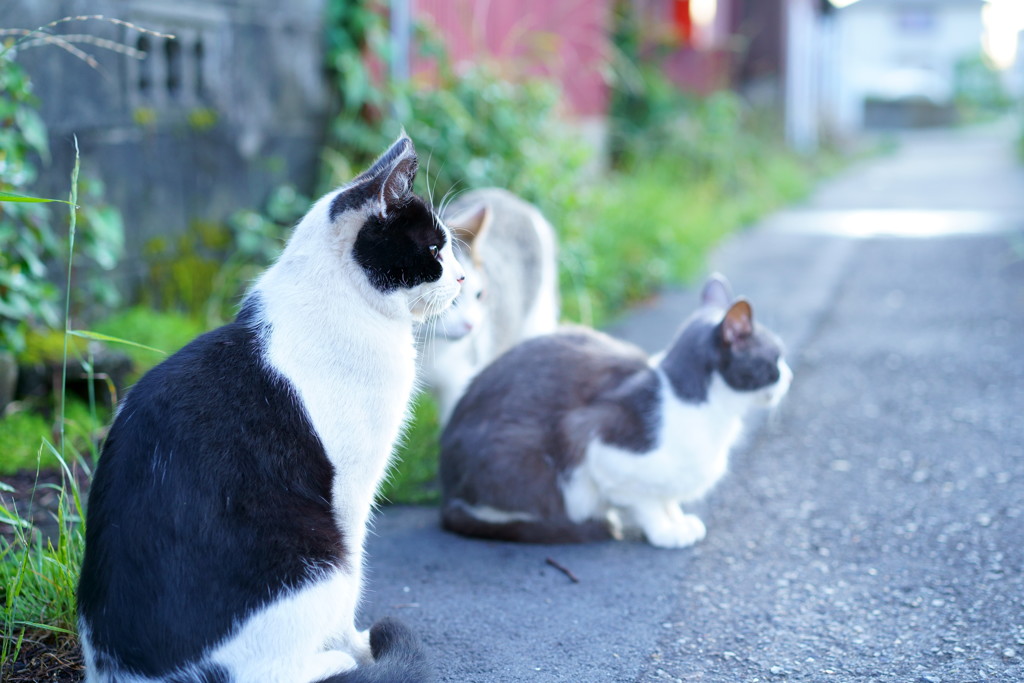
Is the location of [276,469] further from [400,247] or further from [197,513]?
[400,247]

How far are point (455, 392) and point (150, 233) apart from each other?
206 centimetres

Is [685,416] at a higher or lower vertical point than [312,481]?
lower

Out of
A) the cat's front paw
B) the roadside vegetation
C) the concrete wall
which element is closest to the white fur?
the cat's front paw

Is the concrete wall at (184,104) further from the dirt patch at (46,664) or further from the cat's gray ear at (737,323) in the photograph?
the cat's gray ear at (737,323)

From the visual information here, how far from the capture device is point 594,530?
10.7 feet

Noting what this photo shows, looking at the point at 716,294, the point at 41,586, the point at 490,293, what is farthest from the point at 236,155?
the point at 41,586

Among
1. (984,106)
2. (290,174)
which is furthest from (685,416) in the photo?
(984,106)

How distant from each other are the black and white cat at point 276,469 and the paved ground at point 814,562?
56cm

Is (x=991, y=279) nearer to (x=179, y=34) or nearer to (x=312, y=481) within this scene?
(x=179, y=34)

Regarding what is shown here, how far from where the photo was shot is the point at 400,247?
7.39 feet

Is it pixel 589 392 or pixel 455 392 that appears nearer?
pixel 589 392

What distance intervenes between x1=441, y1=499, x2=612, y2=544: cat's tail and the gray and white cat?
1.99 ft

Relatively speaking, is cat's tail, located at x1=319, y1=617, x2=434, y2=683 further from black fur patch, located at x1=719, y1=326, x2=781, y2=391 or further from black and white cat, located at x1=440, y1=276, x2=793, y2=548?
black fur patch, located at x1=719, y1=326, x2=781, y2=391

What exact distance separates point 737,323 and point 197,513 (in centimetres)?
180
